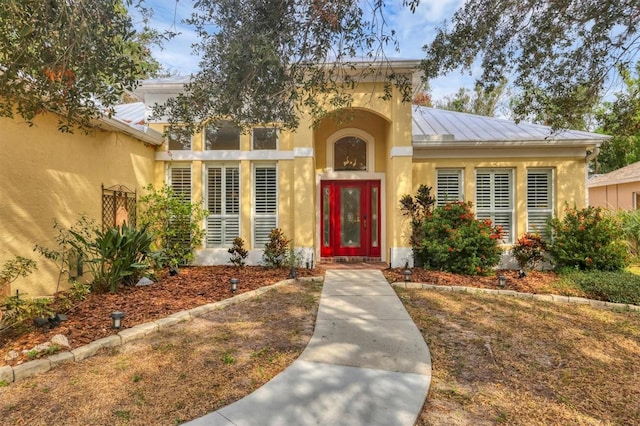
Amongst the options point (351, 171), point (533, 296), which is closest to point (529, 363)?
point (533, 296)

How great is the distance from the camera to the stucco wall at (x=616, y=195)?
15.9 m

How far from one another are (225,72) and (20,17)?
1993mm

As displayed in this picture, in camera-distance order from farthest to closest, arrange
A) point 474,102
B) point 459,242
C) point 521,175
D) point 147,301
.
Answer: point 474,102 < point 521,175 < point 459,242 < point 147,301

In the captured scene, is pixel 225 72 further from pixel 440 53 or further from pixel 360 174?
pixel 360 174

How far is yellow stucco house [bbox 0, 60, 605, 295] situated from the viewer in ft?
28.1

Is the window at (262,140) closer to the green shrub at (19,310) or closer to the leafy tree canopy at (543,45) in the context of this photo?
the leafy tree canopy at (543,45)

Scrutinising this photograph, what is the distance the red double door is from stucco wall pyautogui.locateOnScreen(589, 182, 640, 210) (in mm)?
12830

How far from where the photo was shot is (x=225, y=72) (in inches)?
172

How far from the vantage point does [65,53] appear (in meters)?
3.62

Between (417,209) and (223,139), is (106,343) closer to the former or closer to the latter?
(223,139)

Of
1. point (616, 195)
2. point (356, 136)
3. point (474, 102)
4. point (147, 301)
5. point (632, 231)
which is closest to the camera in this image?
point (147, 301)

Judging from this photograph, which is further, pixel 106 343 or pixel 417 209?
pixel 417 209

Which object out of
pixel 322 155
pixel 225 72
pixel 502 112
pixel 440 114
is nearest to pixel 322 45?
pixel 225 72

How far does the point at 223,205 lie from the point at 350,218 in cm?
355
